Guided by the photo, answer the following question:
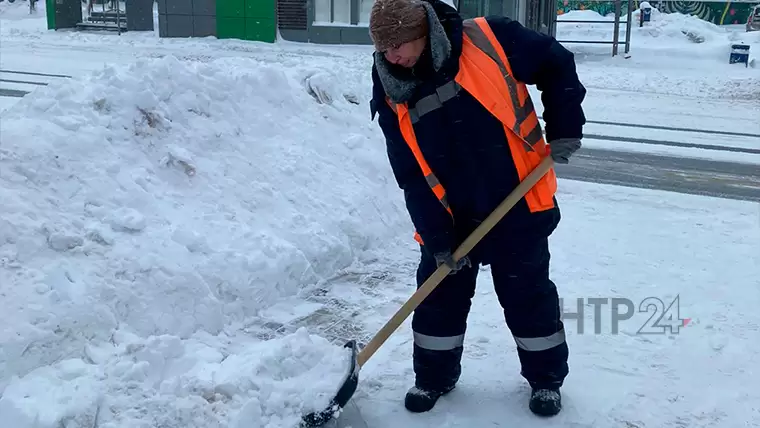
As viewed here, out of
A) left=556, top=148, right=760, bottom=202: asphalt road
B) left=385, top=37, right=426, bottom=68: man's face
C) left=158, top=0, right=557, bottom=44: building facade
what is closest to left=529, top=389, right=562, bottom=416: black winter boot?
left=385, top=37, right=426, bottom=68: man's face

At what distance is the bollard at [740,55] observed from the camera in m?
18.5

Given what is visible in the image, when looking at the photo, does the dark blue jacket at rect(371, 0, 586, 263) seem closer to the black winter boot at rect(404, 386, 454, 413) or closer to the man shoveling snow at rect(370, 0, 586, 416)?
the man shoveling snow at rect(370, 0, 586, 416)

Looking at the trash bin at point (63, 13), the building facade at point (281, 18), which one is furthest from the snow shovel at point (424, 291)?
the trash bin at point (63, 13)

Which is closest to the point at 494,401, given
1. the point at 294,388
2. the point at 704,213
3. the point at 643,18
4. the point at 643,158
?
the point at 294,388

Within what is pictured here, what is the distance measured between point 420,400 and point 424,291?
484 mm

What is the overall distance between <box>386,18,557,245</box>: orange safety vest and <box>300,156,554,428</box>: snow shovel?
0.21 ft

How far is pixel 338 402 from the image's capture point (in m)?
3.00

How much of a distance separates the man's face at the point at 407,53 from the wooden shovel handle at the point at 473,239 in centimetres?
63

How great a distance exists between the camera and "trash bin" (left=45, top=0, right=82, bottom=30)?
24266 mm

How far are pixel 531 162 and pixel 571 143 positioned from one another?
0.18 m

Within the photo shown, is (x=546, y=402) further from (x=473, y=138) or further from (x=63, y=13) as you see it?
(x=63, y=13)

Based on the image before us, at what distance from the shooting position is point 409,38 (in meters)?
2.71

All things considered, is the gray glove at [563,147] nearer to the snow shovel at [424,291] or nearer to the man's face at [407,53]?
the snow shovel at [424,291]

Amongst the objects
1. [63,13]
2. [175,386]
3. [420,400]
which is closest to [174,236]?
[175,386]
